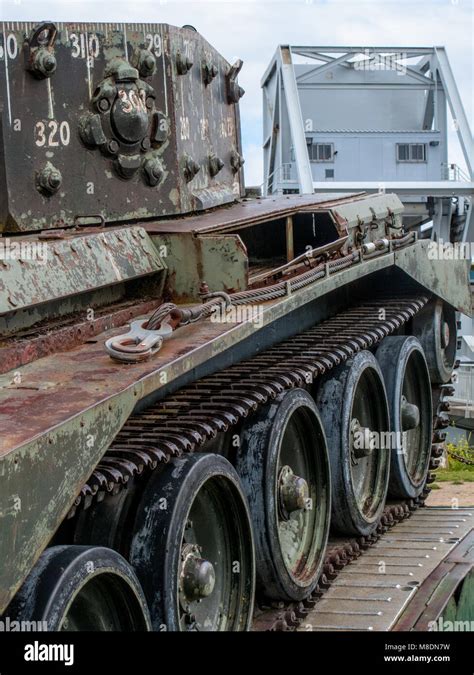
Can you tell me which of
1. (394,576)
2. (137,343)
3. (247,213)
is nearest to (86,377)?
(137,343)

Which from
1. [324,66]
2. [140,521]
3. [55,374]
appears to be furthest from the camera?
[324,66]

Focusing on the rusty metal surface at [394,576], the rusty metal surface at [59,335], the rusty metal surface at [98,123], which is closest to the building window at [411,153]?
the rusty metal surface at [394,576]

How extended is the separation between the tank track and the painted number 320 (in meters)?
1.69

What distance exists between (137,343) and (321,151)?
3293cm

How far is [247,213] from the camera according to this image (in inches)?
370

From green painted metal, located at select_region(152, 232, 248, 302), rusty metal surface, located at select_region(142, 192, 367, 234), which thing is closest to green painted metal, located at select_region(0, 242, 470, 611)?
green painted metal, located at select_region(152, 232, 248, 302)

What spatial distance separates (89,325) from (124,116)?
1.84 m

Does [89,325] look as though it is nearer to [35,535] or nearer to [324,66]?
[35,535]

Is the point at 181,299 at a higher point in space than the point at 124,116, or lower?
lower

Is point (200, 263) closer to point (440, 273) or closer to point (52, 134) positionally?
point (52, 134)

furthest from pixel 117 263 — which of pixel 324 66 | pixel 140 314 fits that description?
pixel 324 66

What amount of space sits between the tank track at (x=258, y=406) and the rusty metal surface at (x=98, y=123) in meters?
1.31

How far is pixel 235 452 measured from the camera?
830cm

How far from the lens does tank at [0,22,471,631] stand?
18.7ft
